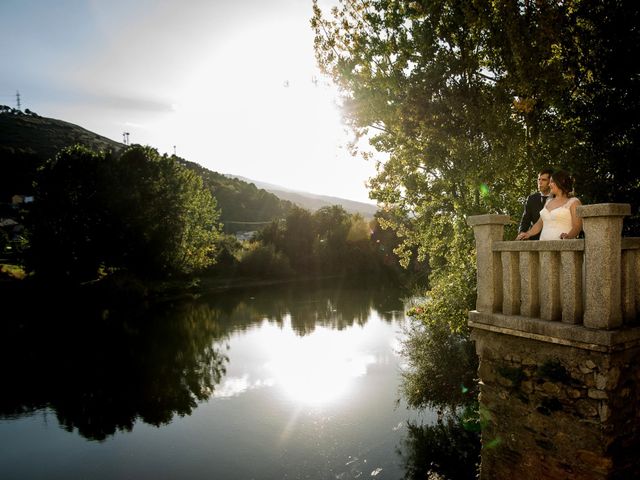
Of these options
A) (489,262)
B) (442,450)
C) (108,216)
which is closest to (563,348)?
(489,262)

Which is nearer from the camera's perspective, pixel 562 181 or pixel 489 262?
pixel 562 181

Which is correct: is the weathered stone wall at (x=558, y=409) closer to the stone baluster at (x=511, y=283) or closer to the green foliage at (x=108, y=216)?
the stone baluster at (x=511, y=283)

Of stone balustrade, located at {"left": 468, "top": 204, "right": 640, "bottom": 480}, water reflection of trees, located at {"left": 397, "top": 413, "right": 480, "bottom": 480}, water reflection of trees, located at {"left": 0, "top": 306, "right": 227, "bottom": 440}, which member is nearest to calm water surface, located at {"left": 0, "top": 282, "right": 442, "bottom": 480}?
water reflection of trees, located at {"left": 0, "top": 306, "right": 227, "bottom": 440}

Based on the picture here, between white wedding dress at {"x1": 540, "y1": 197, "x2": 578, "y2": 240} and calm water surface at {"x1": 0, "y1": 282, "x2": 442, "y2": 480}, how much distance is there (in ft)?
22.7

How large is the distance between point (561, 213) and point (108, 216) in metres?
32.1

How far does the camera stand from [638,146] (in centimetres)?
709

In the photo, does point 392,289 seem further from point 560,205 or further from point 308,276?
point 560,205

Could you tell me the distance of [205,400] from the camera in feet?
44.8

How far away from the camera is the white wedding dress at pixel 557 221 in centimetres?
448

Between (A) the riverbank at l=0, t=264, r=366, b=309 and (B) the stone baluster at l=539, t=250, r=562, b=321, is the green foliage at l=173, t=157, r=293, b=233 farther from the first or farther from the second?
(B) the stone baluster at l=539, t=250, r=562, b=321

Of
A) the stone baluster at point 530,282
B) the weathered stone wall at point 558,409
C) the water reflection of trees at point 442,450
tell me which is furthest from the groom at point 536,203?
the water reflection of trees at point 442,450

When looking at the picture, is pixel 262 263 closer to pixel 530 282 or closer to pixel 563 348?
pixel 530 282

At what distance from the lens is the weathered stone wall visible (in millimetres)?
3881

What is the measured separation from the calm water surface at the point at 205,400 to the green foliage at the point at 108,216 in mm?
8394
